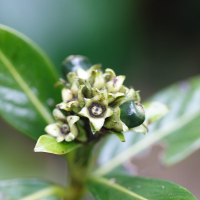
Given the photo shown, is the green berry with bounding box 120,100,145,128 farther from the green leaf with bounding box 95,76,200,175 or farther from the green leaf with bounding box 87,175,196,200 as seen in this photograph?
the green leaf with bounding box 95,76,200,175

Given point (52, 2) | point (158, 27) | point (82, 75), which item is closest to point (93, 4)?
point (52, 2)

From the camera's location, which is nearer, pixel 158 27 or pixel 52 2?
pixel 52 2

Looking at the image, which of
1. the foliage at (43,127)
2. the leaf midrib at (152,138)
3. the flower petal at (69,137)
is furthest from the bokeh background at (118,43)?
the flower petal at (69,137)

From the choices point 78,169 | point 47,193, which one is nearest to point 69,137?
point 78,169

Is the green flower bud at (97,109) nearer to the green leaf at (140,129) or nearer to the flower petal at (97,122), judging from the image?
the flower petal at (97,122)

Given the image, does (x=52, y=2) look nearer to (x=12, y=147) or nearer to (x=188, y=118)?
(x=12, y=147)

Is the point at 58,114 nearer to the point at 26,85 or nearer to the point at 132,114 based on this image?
the point at 132,114
